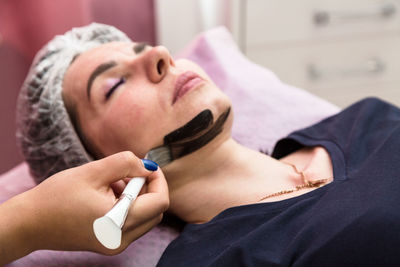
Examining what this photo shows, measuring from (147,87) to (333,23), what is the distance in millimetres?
1111

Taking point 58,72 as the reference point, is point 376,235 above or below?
below

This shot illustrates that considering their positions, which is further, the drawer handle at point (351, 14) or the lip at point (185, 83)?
the drawer handle at point (351, 14)

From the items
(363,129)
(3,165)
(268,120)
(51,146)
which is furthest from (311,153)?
(3,165)

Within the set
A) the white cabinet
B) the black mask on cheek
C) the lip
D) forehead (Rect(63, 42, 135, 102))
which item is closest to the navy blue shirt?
the black mask on cheek

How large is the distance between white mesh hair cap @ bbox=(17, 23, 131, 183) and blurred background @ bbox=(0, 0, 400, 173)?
1.85 feet

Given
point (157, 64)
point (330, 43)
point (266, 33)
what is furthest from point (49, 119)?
point (330, 43)

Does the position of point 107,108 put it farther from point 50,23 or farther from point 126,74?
point 50,23

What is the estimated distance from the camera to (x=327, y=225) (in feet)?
2.37

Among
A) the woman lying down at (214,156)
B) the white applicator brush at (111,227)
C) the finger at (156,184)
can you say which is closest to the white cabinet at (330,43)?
the woman lying down at (214,156)

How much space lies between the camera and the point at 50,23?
63.4 inches

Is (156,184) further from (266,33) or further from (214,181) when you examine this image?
(266,33)

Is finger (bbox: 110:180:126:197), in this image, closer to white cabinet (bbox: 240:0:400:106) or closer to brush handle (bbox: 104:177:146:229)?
brush handle (bbox: 104:177:146:229)

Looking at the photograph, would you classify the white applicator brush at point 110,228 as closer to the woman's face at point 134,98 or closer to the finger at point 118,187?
the finger at point 118,187

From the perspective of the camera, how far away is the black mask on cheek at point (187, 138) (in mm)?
881
